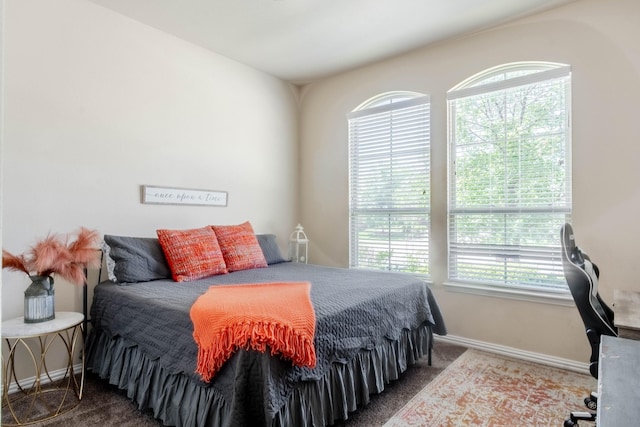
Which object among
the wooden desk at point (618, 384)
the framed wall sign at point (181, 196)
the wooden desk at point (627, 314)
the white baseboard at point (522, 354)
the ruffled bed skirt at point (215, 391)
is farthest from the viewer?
the framed wall sign at point (181, 196)

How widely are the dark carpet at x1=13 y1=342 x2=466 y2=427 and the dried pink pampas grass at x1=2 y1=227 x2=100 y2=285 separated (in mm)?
742

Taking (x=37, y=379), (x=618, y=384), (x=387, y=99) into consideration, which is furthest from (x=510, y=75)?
(x=37, y=379)

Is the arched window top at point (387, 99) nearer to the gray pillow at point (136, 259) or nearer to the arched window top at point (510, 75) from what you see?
the arched window top at point (510, 75)

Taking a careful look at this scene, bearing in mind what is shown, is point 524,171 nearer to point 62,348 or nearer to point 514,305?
point 514,305

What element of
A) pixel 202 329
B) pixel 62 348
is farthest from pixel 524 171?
pixel 62 348

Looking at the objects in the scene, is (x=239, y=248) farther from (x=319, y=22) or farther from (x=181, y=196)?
(x=319, y=22)

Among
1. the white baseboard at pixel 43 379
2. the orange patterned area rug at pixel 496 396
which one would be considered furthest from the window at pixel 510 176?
the white baseboard at pixel 43 379

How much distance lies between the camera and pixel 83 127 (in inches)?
106

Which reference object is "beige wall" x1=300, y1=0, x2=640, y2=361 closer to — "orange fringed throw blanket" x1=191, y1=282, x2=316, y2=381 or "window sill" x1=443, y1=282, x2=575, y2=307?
"window sill" x1=443, y1=282, x2=575, y2=307

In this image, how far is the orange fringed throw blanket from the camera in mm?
1557

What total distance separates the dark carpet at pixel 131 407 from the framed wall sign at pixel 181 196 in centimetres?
137

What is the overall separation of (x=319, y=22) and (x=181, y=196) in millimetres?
1865

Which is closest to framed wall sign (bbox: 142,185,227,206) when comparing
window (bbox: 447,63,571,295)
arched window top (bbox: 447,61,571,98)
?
window (bbox: 447,63,571,295)

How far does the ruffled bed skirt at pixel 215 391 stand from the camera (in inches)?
66.6
